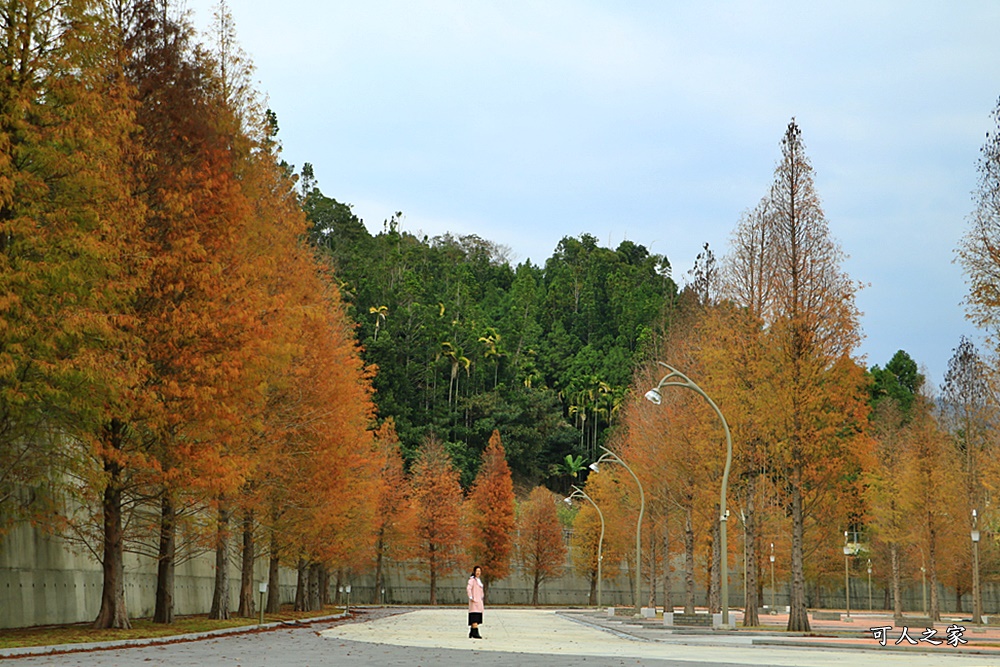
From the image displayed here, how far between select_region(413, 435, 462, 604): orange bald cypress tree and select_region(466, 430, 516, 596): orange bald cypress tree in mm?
3722

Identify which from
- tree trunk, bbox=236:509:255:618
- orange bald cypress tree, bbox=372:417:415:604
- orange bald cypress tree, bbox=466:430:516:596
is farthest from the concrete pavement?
orange bald cypress tree, bbox=466:430:516:596

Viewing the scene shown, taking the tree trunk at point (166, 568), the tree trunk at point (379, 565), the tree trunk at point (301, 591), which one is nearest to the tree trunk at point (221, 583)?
the tree trunk at point (166, 568)

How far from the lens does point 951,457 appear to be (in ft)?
176

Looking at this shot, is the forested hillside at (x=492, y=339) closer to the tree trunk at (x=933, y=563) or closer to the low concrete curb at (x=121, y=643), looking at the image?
the tree trunk at (x=933, y=563)

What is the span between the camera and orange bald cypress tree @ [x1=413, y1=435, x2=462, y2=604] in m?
81.0

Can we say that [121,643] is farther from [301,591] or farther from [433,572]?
[433,572]

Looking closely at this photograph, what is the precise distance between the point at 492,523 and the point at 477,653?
218 feet

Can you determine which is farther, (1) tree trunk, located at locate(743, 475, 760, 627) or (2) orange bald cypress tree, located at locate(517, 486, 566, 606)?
(2) orange bald cypress tree, located at locate(517, 486, 566, 606)

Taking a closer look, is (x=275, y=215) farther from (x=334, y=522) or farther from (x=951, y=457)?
(x=951, y=457)

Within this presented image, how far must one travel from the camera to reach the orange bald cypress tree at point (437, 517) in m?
81.0

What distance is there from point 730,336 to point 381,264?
88.0m

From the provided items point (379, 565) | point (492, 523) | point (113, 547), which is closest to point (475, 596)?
point (113, 547)

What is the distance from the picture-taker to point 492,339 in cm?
12138

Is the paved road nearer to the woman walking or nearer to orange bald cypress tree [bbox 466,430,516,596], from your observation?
the woman walking
